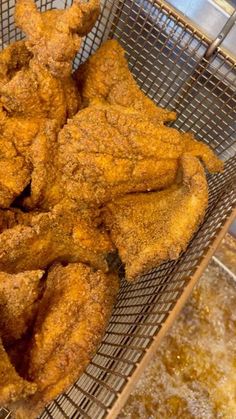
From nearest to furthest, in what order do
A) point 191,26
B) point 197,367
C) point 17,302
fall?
point 17,302, point 191,26, point 197,367

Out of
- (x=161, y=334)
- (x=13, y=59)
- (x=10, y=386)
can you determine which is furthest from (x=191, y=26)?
(x=10, y=386)

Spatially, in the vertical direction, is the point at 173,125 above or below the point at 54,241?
above

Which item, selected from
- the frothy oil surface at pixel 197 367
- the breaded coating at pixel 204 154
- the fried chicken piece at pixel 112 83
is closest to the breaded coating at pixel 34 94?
the fried chicken piece at pixel 112 83

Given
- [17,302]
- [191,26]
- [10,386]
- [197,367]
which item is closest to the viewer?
[10,386]

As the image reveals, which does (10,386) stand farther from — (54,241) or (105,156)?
(105,156)

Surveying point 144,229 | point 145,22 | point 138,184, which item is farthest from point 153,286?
point 145,22

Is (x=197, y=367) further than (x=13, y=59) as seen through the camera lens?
Yes

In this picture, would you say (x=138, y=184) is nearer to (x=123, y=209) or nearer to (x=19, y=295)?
(x=123, y=209)
